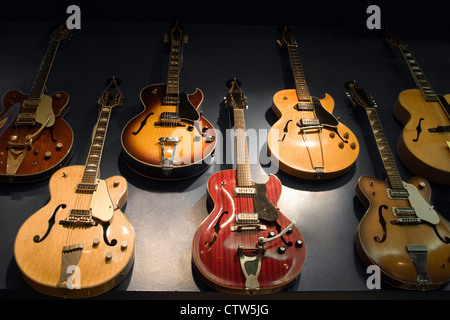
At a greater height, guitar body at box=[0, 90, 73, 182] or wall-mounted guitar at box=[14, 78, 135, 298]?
guitar body at box=[0, 90, 73, 182]

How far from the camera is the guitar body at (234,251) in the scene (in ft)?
5.64

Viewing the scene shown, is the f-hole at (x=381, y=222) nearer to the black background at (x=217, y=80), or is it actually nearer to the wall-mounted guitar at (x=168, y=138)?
the black background at (x=217, y=80)

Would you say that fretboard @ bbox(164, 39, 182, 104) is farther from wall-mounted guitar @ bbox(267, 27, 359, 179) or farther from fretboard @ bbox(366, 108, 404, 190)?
fretboard @ bbox(366, 108, 404, 190)

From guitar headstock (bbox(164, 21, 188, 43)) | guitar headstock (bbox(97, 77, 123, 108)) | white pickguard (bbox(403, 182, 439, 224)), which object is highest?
guitar headstock (bbox(164, 21, 188, 43))

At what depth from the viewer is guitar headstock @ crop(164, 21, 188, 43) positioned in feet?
10.4

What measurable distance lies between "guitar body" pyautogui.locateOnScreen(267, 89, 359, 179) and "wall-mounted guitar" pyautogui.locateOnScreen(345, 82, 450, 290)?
21 cm

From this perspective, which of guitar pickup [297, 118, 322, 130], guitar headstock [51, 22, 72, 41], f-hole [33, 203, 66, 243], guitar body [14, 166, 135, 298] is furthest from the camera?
guitar headstock [51, 22, 72, 41]

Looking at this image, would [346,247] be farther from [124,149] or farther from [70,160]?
[70,160]

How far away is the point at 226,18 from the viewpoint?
349cm

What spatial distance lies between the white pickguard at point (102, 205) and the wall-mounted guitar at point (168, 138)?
11.8 inches

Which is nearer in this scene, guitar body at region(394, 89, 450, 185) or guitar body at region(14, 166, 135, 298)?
guitar body at region(14, 166, 135, 298)

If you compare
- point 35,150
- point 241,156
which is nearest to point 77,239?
point 35,150

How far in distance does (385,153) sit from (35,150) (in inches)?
94.2

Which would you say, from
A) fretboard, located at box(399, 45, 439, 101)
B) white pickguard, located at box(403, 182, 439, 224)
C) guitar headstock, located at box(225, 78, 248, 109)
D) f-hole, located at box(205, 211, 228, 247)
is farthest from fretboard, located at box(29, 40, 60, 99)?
fretboard, located at box(399, 45, 439, 101)
